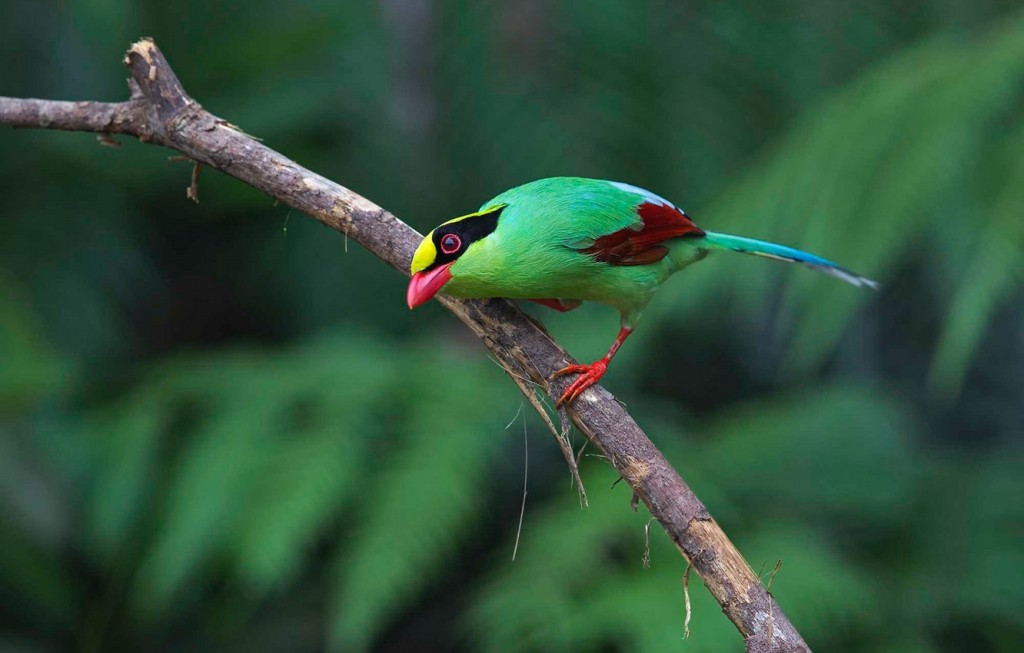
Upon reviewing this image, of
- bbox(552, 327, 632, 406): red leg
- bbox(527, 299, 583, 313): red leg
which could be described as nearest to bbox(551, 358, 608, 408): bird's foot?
bbox(552, 327, 632, 406): red leg

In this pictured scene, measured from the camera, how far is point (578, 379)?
1431mm

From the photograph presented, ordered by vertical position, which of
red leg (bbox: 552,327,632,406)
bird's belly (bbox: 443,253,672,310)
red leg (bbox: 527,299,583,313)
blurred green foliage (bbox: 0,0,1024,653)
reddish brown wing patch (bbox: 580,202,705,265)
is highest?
reddish brown wing patch (bbox: 580,202,705,265)

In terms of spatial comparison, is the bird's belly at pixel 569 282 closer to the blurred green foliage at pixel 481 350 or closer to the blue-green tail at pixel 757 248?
the blue-green tail at pixel 757 248

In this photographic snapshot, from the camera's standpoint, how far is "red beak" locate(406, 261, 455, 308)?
149cm

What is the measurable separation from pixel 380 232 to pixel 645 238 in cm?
50

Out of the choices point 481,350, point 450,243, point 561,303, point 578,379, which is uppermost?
point 450,243

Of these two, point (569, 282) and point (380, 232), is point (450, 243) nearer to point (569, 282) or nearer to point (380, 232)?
point (380, 232)

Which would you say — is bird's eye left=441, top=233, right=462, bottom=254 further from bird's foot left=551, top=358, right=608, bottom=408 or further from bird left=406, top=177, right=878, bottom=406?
bird's foot left=551, top=358, right=608, bottom=408

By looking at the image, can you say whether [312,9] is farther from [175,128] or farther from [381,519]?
[175,128]

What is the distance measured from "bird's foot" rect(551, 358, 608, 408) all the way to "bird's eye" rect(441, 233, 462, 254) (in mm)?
257

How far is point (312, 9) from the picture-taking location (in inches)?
156

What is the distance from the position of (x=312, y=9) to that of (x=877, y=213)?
2.39 meters

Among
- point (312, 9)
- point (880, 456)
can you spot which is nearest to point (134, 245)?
point (312, 9)

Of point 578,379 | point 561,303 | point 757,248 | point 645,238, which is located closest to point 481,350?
point 561,303
